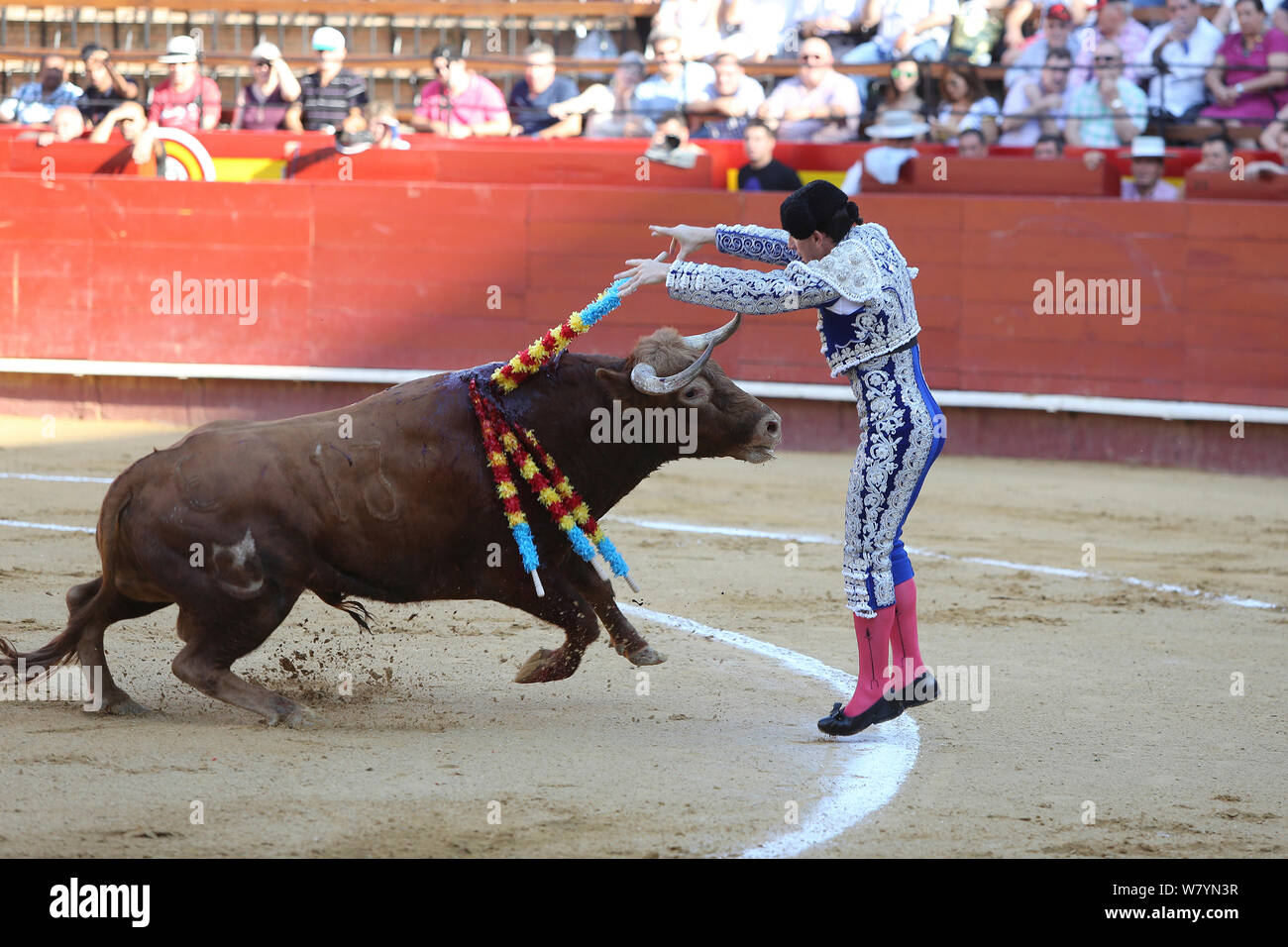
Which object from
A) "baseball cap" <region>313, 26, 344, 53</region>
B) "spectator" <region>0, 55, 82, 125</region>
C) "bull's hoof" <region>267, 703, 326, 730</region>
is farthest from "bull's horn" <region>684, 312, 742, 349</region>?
"spectator" <region>0, 55, 82, 125</region>

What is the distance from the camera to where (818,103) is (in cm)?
907

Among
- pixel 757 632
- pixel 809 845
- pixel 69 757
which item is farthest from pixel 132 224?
pixel 809 845

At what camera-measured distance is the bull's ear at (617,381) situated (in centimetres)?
372

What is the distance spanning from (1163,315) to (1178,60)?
150 centimetres

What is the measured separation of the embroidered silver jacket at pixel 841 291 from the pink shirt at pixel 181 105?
708 centimetres

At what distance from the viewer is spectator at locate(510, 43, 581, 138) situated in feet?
31.6

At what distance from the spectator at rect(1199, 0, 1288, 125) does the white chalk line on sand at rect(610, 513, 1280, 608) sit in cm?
348

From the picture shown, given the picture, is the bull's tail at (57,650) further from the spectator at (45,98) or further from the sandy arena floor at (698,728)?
the spectator at (45,98)

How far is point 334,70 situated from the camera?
977 centimetres

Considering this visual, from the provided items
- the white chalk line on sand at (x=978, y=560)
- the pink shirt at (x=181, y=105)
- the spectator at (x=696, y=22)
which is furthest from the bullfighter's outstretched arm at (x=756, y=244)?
the pink shirt at (x=181, y=105)

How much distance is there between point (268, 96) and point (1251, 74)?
5.52m
